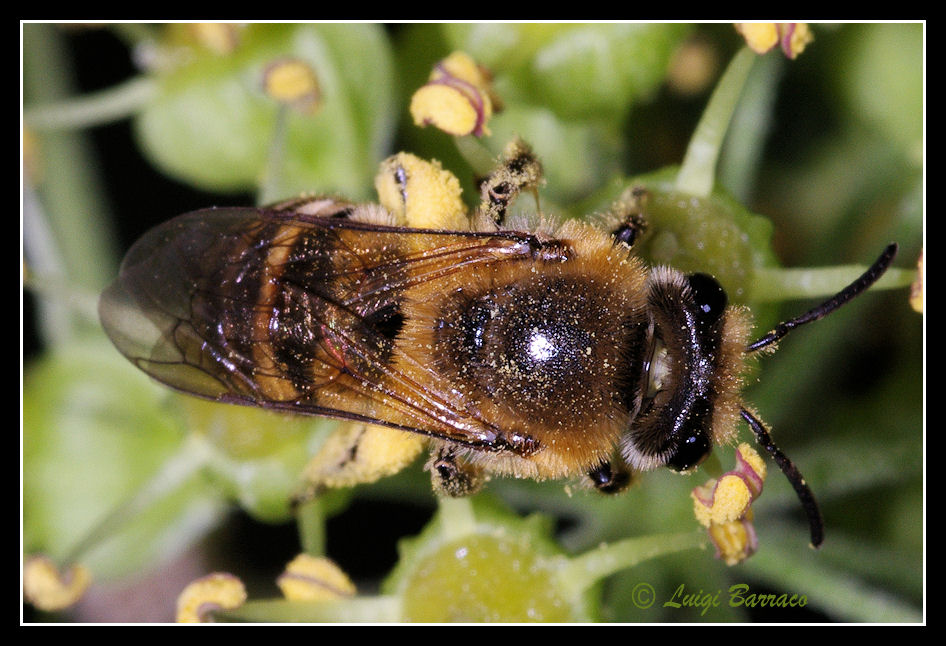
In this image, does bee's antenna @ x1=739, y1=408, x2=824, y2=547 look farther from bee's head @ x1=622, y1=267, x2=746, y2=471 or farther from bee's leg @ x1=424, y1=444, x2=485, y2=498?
bee's leg @ x1=424, y1=444, x2=485, y2=498

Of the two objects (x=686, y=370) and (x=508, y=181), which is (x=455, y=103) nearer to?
(x=508, y=181)

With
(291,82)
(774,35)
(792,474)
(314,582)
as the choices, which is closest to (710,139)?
(774,35)

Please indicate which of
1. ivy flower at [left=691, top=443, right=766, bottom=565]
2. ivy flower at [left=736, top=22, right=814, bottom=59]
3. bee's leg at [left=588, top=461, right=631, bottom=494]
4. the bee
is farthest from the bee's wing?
ivy flower at [left=736, top=22, right=814, bottom=59]

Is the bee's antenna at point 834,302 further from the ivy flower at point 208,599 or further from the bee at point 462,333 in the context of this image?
the ivy flower at point 208,599

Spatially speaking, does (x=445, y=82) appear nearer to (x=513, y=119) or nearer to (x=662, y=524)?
(x=513, y=119)

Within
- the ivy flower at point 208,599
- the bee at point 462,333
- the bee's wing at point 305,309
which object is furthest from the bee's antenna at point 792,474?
the ivy flower at point 208,599
